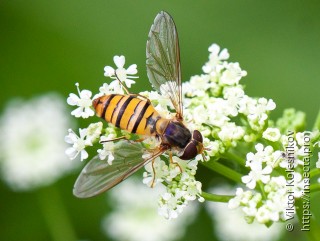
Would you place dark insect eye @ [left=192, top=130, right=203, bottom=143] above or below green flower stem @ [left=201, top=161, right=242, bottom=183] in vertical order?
above

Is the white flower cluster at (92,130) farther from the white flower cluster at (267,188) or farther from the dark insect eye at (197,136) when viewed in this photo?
the white flower cluster at (267,188)

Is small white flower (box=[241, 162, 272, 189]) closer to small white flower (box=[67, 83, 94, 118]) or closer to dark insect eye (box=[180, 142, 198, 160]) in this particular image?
dark insect eye (box=[180, 142, 198, 160])

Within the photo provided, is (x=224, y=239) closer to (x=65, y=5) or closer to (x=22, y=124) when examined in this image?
(x=22, y=124)

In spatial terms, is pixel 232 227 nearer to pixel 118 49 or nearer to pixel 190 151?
pixel 118 49

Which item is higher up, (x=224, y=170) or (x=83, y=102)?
(x=83, y=102)

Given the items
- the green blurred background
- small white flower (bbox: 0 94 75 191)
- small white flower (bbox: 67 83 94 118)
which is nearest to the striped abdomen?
small white flower (bbox: 67 83 94 118)

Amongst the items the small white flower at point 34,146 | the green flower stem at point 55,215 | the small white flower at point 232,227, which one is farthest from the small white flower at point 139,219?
the small white flower at point 34,146

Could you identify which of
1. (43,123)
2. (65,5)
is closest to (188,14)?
(65,5)

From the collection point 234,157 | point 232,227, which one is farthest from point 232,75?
point 232,227
